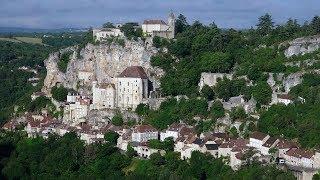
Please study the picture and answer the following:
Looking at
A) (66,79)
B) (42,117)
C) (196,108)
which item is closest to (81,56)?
(66,79)

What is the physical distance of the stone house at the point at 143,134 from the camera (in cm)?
5222

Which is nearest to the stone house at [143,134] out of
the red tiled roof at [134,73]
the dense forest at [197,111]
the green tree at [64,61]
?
the dense forest at [197,111]

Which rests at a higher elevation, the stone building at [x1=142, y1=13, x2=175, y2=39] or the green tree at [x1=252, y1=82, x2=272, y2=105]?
the stone building at [x1=142, y1=13, x2=175, y2=39]

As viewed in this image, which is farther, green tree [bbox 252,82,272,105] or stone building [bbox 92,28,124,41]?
stone building [bbox 92,28,124,41]

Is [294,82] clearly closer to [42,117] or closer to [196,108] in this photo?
[196,108]

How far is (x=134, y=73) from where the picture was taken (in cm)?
5797

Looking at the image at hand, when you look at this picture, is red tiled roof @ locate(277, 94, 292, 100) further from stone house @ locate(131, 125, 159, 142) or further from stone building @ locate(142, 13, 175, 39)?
stone building @ locate(142, 13, 175, 39)

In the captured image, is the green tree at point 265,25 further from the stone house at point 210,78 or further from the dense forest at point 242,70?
the stone house at point 210,78

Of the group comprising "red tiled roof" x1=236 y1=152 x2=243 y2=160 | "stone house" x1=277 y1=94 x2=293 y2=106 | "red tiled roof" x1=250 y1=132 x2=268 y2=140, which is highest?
"stone house" x1=277 y1=94 x2=293 y2=106

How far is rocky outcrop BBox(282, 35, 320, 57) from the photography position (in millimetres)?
56094

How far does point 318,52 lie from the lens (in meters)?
55.2

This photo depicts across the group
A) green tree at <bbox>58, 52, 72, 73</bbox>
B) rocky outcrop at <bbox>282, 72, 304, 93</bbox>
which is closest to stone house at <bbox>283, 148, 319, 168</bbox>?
rocky outcrop at <bbox>282, 72, 304, 93</bbox>

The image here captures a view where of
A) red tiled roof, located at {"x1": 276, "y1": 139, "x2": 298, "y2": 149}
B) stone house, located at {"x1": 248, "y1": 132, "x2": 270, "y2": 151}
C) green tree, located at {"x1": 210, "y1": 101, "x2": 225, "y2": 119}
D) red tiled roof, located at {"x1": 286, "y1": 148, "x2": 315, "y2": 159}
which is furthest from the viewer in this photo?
green tree, located at {"x1": 210, "y1": 101, "x2": 225, "y2": 119}

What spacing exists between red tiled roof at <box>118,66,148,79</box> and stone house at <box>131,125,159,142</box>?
6128 mm
